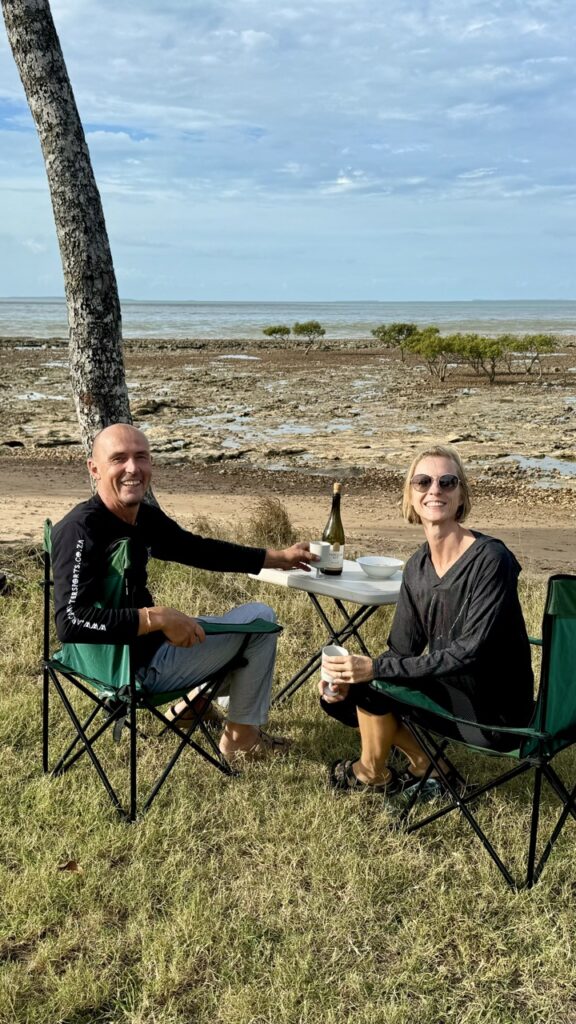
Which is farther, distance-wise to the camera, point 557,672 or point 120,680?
point 120,680

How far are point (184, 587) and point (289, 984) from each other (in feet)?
11.2

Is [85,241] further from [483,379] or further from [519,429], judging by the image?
[483,379]

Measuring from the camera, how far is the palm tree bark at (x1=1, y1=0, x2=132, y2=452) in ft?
17.7

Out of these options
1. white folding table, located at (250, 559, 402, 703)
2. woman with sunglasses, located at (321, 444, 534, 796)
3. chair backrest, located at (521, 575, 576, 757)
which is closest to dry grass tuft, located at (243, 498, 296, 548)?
white folding table, located at (250, 559, 402, 703)

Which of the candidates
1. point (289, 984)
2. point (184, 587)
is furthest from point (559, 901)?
point (184, 587)

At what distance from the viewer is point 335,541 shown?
4.22 metres

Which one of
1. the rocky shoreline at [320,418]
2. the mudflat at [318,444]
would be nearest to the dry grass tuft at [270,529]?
the mudflat at [318,444]

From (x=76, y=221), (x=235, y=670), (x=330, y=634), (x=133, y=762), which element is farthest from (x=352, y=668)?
(x=76, y=221)

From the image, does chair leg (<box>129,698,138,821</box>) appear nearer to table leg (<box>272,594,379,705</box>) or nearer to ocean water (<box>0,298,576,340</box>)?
table leg (<box>272,594,379,705</box>)

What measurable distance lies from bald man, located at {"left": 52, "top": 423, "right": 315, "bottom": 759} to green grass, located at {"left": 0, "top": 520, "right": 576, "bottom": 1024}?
1.11ft

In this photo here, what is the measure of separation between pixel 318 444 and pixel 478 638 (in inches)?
463

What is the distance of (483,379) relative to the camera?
26938mm

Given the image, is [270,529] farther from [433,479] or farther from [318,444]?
[318,444]

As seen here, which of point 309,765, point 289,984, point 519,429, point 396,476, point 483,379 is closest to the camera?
point 289,984
